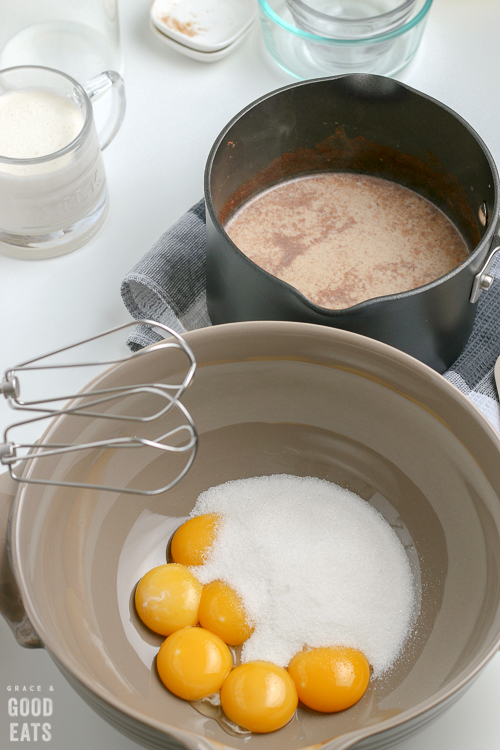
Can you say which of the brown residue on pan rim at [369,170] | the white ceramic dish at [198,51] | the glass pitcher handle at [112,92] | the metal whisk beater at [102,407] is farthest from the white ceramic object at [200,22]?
the metal whisk beater at [102,407]

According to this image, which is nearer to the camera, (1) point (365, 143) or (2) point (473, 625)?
(2) point (473, 625)

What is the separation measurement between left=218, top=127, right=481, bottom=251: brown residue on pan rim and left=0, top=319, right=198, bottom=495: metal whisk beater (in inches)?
9.3

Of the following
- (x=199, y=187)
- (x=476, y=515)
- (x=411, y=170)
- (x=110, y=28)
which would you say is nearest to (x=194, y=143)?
(x=199, y=187)

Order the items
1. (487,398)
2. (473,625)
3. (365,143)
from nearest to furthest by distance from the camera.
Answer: (473,625), (487,398), (365,143)

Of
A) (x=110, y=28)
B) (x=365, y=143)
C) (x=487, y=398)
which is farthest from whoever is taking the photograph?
(x=110, y=28)

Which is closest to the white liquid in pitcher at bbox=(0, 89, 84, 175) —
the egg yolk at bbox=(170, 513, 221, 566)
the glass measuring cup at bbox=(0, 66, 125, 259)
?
the glass measuring cup at bbox=(0, 66, 125, 259)

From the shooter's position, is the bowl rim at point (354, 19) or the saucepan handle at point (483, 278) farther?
the bowl rim at point (354, 19)

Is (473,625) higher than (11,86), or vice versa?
(11,86)

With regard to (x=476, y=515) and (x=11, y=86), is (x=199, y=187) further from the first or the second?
(x=476, y=515)

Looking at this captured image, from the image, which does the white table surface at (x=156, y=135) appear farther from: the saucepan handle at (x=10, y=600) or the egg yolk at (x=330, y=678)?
the egg yolk at (x=330, y=678)

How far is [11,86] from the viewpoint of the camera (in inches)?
36.6

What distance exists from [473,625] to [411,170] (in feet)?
1.80

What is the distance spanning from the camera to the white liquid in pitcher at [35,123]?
0.87 m

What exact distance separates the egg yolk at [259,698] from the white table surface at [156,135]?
0.24 metres
